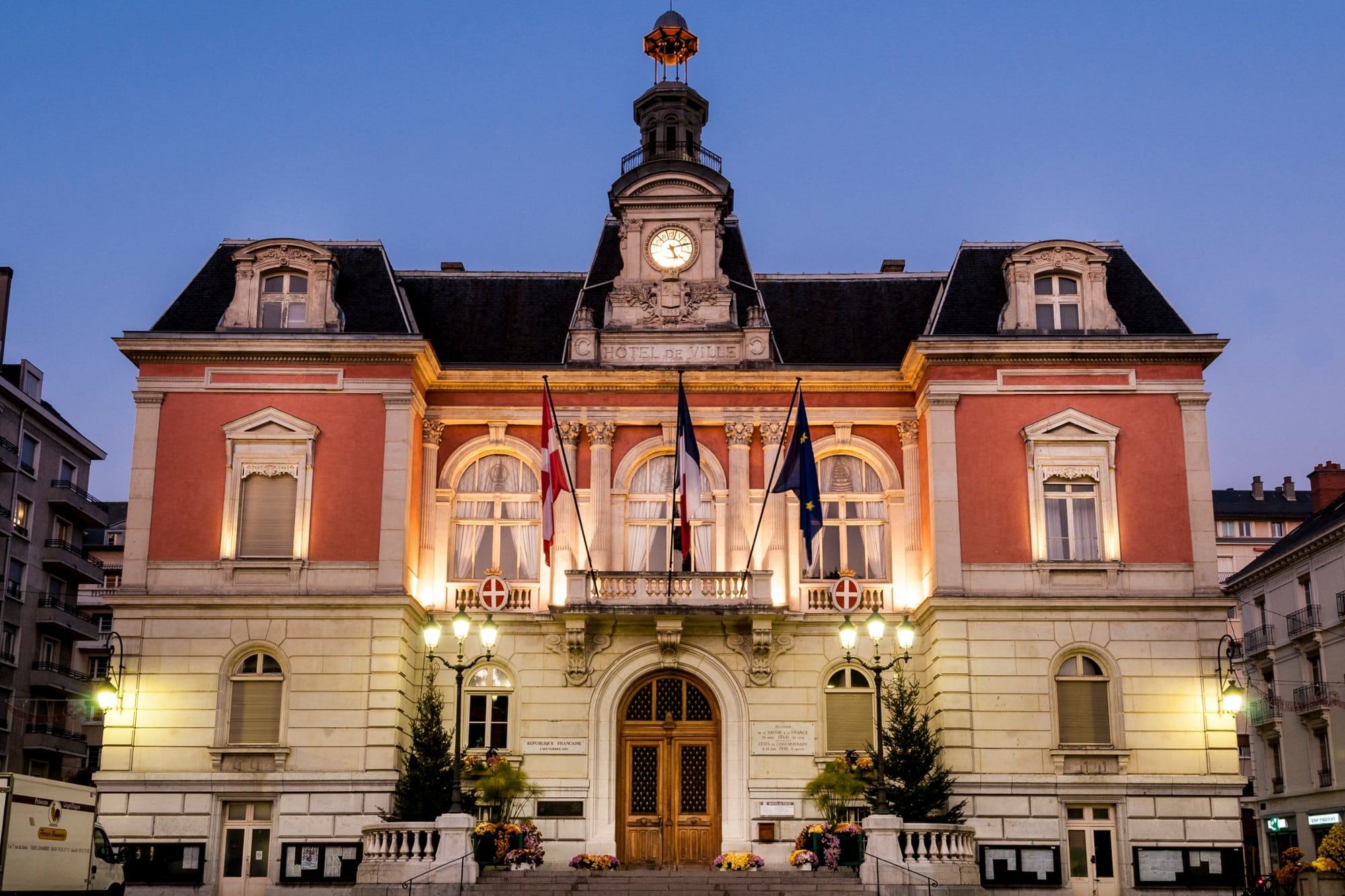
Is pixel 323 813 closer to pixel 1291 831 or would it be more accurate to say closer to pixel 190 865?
pixel 190 865

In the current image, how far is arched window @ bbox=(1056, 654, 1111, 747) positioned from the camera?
2861 centimetres

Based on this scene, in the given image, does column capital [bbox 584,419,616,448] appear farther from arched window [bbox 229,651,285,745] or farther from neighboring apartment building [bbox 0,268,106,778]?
neighboring apartment building [bbox 0,268,106,778]

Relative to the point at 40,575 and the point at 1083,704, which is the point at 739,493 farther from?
the point at 40,575

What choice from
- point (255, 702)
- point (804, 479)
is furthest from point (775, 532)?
point (255, 702)

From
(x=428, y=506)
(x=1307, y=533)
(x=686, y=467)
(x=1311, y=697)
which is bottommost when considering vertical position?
(x=1311, y=697)

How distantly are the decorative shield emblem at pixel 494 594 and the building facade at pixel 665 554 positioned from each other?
1.32 ft

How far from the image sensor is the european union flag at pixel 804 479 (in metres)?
28.8

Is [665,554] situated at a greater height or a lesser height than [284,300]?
lesser

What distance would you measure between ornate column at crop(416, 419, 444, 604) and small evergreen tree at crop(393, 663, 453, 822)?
120 inches

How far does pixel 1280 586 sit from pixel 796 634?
2476 centimetres

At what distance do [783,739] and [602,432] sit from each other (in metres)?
7.52

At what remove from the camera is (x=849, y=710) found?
30.2m

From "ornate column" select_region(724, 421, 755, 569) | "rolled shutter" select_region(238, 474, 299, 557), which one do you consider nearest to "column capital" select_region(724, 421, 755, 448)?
"ornate column" select_region(724, 421, 755, 569)

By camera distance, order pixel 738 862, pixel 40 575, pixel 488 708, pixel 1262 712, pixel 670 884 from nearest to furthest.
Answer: pixel 670 884 < pixel 738 862 < pixel 488 708 < pixel 1262 712 < pixel 40 575
